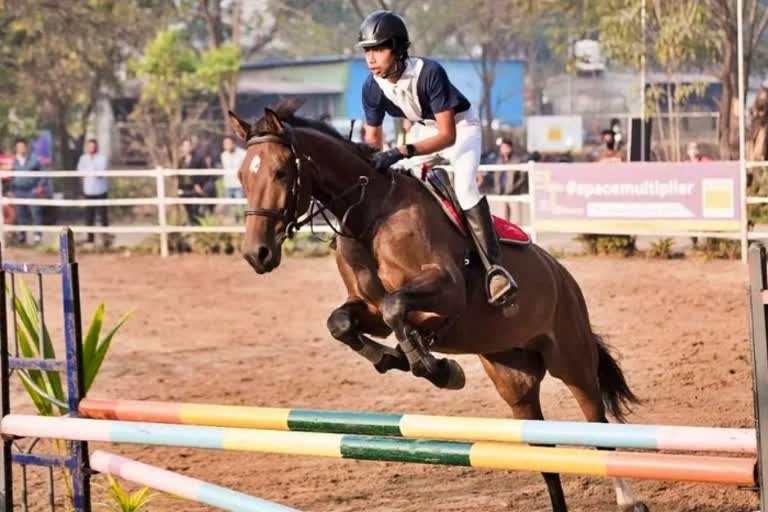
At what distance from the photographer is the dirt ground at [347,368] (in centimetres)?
707

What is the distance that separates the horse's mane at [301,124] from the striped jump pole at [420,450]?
4.48ft

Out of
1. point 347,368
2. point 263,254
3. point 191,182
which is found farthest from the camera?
point 191,182

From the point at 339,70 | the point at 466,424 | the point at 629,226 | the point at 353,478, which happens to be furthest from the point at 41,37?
the point at 466,424

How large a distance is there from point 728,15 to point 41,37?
16.7 metres

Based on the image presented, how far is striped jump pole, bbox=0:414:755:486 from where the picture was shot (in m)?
4.19

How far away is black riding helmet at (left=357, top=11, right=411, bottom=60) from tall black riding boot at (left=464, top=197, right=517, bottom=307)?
82cm

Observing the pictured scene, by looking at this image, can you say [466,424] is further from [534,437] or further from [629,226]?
[629,226]

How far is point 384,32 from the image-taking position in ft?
19.7

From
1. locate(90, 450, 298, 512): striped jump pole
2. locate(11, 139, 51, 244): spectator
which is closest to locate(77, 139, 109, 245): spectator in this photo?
locate(11, 139, 51, 244): spectator

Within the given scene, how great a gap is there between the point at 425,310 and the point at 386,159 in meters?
0.80

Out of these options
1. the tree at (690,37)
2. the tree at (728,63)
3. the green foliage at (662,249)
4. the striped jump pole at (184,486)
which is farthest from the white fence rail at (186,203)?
the striped jump pole at (184,486)

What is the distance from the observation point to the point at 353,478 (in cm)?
747

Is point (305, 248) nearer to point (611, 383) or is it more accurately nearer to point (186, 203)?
point (186, 203)

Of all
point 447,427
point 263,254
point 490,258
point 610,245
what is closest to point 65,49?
point 610,245
